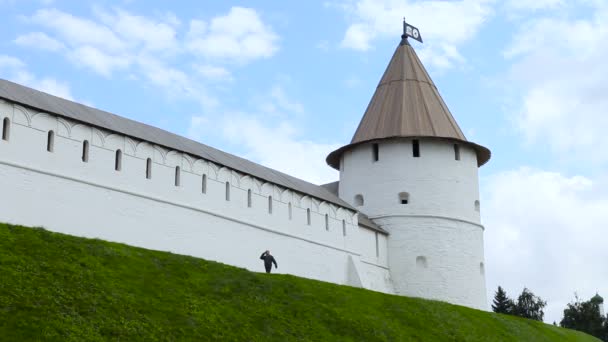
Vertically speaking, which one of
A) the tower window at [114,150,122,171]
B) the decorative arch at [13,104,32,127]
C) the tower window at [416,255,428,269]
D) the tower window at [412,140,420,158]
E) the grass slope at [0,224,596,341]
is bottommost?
the grass slope at [0,224,596,341]

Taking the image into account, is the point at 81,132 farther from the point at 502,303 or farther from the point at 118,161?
the point at 502,303

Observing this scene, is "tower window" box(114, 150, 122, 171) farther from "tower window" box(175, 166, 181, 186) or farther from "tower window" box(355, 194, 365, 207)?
"tower window" box(355, 194, 365, 207)

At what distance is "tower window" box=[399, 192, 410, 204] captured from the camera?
31523 millimetres

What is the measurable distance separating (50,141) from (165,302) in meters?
6.52

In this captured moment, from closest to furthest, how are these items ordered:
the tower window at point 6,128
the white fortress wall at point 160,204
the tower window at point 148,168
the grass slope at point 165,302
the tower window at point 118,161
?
the grass slope at point 165,302
the tower window at point 6,128
the white fortress wall at point 160,204
the tower window at point 118,161
the tower window at point 148,168

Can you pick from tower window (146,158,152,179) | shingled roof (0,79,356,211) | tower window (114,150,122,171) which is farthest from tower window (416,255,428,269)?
tower window (114,150,122,171)

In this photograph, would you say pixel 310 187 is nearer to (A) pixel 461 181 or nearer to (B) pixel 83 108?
(A) pixel 461 181

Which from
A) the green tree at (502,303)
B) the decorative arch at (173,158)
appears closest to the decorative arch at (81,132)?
the decorative arch at (173,158)

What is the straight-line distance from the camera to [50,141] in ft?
68.9

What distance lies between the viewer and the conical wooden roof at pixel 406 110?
31797 millimetres

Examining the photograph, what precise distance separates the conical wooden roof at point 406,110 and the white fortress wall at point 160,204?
3.75 meters

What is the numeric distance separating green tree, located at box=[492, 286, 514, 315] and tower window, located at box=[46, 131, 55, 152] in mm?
33631

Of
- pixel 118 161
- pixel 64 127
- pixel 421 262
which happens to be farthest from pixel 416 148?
pixel 64 127

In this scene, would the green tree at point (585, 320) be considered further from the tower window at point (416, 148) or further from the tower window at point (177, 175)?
the tower window at point (177, 175)
